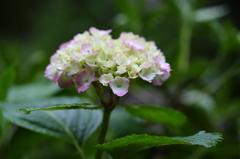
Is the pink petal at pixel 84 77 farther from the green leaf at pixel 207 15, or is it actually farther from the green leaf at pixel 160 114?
the green leaf at pixel 207 15

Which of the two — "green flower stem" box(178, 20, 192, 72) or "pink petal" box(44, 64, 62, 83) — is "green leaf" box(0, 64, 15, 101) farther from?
"green flower stem" box(178, 20, 192, 72)

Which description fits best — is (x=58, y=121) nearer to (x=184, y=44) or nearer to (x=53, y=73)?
(x=53, y=73)

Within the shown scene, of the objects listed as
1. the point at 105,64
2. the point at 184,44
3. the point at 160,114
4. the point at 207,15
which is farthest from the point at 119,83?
the point at 207,15

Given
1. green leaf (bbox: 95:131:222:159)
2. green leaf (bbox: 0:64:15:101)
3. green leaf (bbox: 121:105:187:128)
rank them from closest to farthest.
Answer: green leaf (bbox: 95:131:222:159) < green leaf (bbox: 121:105:187:128) < green leaf (bbox: 0:64:15:101)

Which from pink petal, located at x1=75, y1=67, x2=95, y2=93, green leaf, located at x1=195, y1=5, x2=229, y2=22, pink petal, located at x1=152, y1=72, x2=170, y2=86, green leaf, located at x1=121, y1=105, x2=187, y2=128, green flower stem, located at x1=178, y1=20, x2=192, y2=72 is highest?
green leaf, located at x1=195, y1=5, x2=229, y2=22

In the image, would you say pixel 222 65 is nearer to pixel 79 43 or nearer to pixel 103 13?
pixel 79 43

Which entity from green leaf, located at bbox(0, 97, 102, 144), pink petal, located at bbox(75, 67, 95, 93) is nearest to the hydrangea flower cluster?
pink petal, located at bbox(75, 67, 95, 93)

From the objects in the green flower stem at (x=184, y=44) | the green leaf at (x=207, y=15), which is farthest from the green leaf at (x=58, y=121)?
the green leaf at (x=207, y=15)
